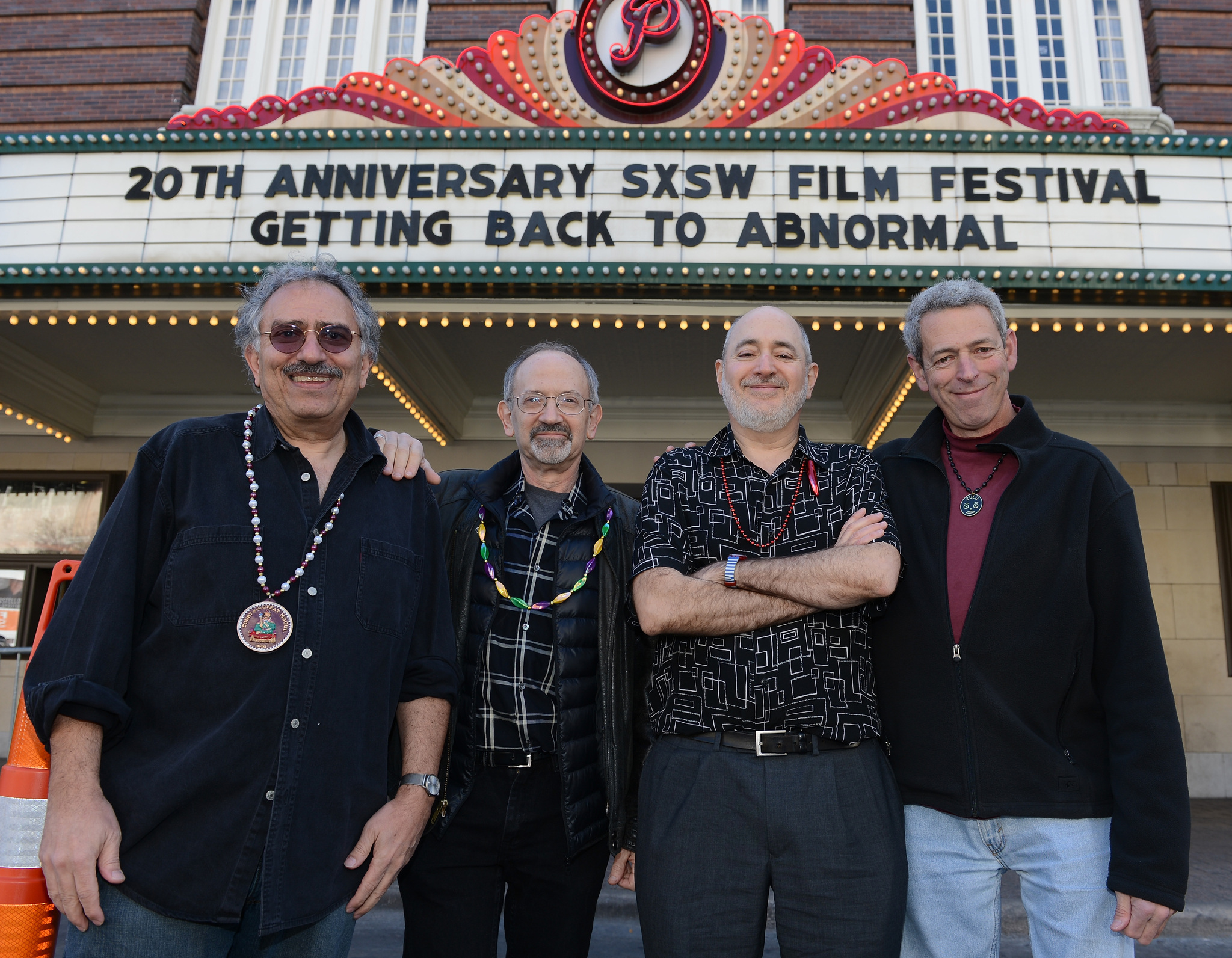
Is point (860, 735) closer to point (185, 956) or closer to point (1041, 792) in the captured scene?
point (1041, 792)

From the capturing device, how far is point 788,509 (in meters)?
2.49

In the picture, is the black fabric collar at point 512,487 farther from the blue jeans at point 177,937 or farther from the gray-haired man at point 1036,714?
the blue jeans at point 177,937

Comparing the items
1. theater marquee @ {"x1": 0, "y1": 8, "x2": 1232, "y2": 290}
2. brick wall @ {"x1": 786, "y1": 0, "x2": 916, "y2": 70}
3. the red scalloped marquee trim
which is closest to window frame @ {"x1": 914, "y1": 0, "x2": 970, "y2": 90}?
brick wall @ {"x1": 786, "y1": 0, "x2": 916, "y2": 70}

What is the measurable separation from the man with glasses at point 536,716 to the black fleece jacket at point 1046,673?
915mm

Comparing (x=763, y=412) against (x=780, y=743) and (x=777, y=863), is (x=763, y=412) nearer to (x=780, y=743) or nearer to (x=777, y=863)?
(x=780, y=743)

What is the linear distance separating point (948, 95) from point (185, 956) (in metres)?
6.91

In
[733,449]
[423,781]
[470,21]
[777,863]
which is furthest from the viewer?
[470,21]

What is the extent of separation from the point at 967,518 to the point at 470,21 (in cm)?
923

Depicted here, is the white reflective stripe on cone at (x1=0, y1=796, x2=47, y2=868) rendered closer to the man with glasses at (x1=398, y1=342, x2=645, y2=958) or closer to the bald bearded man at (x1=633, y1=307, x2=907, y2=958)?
the man with glasses at (x1=398, y1=342, x2=645, y2=958)

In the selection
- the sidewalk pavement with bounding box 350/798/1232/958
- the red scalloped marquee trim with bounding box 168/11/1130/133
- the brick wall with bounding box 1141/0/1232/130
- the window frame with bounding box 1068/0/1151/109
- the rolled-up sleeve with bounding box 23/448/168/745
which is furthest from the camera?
the window frame with bounding box 1068/0/1151/109

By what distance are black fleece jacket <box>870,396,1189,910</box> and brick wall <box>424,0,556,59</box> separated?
8.94 m

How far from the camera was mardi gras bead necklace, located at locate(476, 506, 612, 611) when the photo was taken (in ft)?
8.75

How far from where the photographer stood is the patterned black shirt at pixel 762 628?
222cm

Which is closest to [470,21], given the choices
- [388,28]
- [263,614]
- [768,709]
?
[388,28]
